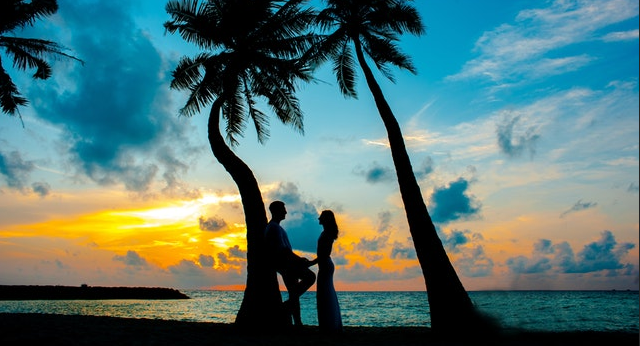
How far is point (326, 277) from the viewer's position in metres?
8.85

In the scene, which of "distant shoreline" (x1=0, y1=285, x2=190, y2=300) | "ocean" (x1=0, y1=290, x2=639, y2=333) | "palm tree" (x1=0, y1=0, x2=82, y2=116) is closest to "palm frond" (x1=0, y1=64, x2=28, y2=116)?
"palm tree" (x1=0, y1=0, x2=82, y2=116)

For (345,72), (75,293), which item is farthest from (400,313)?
(75,293)

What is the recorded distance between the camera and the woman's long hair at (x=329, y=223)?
871 centimetres

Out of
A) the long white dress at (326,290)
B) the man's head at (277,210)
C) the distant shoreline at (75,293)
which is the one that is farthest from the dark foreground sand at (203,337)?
the distant shoreline at (75,293)

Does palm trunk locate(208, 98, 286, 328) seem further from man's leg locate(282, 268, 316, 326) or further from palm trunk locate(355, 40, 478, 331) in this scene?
palm trunk locate(355, 40, 478, 331)

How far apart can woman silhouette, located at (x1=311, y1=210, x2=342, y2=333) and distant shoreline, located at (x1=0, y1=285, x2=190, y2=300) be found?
57302 mm

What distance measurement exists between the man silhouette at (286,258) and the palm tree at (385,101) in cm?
275

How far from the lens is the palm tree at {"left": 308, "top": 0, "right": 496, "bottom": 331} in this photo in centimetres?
943

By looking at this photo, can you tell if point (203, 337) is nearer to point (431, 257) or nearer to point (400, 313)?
point (431, 257)

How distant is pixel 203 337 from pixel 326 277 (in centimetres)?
252

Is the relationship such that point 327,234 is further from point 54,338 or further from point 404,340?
point 54,338

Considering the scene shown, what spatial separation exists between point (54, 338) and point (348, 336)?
4996 mm

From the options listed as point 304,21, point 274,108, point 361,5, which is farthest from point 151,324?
point 361,5

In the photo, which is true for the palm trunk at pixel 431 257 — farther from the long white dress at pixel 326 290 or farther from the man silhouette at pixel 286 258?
the man silhouette at pixel 286 258
